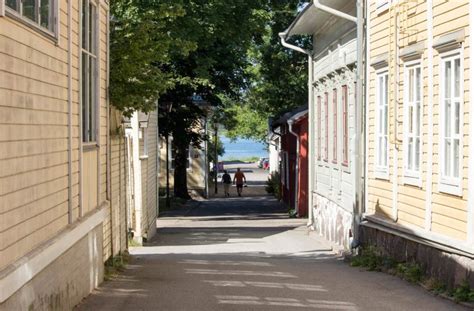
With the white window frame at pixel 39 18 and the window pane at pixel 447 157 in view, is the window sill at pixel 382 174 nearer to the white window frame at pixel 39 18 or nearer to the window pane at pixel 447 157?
the window pane at pixel 447 157

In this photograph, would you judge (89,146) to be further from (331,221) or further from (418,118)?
(331,221)

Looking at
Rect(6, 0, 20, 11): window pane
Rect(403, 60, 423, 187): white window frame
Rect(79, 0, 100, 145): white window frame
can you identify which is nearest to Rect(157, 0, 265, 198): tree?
Rect(403, 60, 423, 187): white window frame

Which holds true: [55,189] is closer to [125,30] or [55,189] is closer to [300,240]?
[125,30]

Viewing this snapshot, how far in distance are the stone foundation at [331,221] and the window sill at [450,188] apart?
6.32m

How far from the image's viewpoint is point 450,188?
10836 millimetres

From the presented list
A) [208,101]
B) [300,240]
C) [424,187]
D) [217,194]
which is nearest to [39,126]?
[424,187]

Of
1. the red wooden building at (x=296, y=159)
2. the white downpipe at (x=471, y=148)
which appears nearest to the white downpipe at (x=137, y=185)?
the red wooden building at (x=296, y=159)

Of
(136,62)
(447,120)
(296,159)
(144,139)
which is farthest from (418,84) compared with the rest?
(296,159)

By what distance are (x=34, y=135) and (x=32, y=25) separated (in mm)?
897

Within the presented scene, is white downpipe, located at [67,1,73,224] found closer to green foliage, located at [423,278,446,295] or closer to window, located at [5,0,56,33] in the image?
window, located at [5,0,56,33]

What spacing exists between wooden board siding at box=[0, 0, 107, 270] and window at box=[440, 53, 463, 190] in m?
4.46

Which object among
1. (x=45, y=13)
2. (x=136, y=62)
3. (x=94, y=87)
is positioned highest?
(x=136, y=62)

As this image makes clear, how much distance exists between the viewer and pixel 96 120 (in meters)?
11.9

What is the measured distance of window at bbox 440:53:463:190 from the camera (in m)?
10.6
